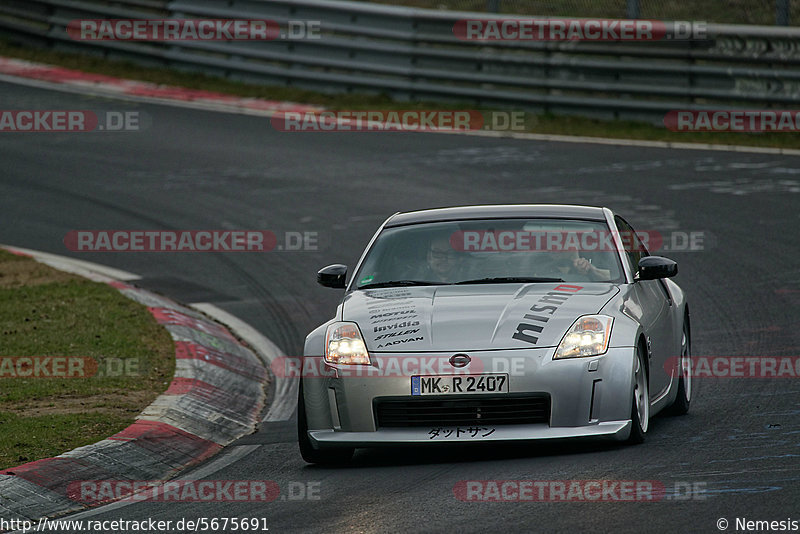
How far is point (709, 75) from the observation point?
733 inches

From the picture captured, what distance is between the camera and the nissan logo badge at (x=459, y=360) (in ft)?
23.0

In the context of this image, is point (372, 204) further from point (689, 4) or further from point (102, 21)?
point (102, 21)

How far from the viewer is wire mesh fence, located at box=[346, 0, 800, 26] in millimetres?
18578

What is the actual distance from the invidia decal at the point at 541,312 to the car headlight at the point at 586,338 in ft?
0.50

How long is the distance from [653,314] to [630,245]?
757mm

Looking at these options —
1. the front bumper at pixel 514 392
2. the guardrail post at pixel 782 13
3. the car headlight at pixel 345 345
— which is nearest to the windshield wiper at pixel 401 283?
the car headlight at pixel 345 345

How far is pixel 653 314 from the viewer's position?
805cm

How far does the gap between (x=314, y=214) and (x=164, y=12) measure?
31.2 ft

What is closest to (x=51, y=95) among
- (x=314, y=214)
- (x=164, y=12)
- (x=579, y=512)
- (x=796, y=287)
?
(x=164, y=12)

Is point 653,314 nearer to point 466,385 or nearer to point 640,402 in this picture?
point 640,402

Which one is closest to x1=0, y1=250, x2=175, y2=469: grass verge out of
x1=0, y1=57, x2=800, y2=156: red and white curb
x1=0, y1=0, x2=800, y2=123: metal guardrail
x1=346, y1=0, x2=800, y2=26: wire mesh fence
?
x1=0, y1=57, x2=800, y2=156: red and white curb

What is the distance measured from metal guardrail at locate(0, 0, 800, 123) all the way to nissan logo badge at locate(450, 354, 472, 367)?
40.6 ft

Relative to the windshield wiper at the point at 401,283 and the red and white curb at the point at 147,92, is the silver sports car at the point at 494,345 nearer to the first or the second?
the windshield wiper at the point at 401,283

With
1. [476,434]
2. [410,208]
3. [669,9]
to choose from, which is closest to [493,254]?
[476,434]
